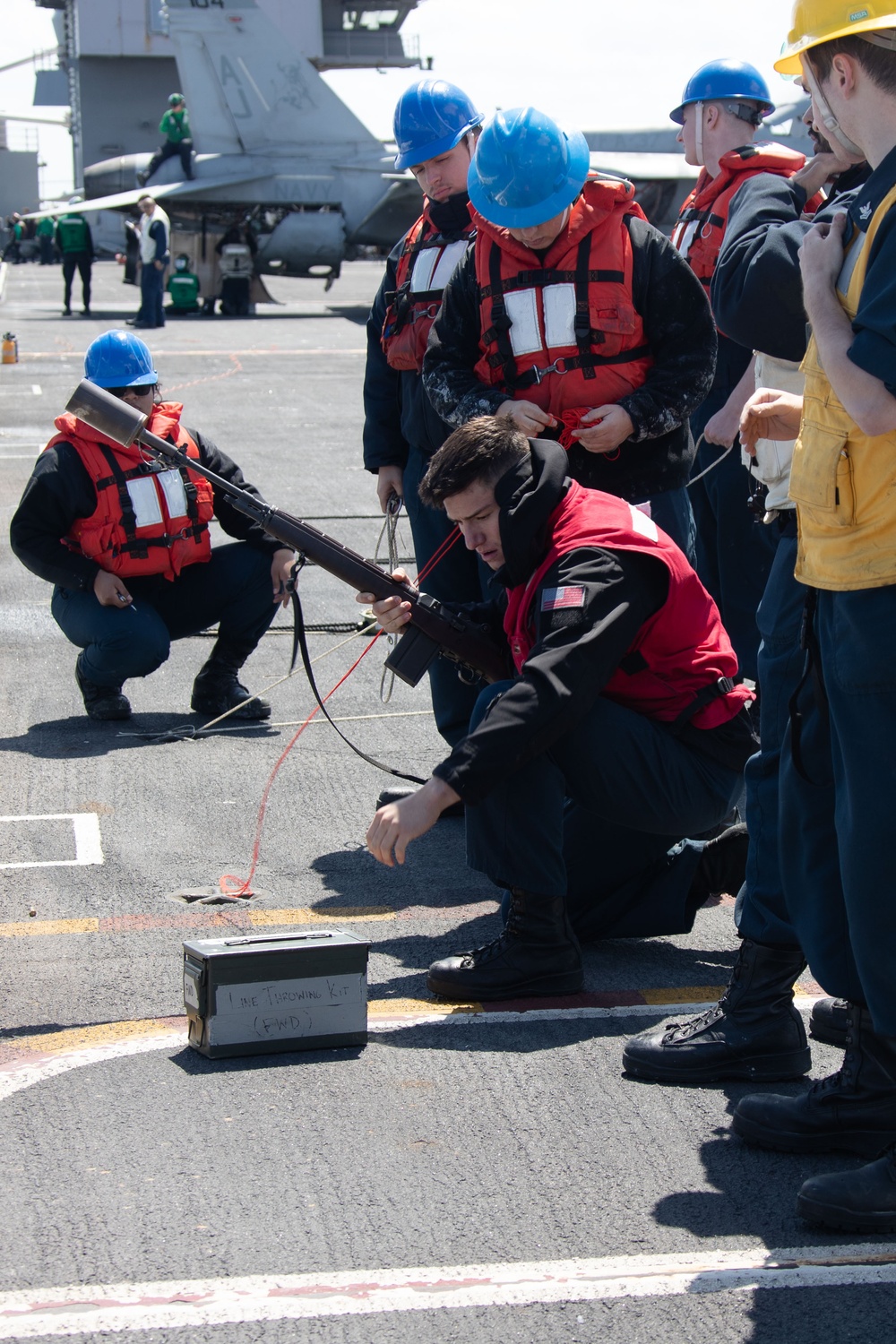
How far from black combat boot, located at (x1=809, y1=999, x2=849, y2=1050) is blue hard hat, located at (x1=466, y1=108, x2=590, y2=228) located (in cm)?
235

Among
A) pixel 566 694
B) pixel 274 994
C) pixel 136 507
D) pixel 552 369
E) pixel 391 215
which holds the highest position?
pixel 552 369

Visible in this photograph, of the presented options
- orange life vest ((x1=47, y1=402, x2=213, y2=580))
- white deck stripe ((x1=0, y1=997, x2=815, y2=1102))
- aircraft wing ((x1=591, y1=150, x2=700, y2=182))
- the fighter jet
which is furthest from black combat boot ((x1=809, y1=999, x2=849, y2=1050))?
the fighter jet

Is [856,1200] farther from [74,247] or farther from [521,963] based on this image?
[74,247]

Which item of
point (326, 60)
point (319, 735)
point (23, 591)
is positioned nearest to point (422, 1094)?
point (319, 735)

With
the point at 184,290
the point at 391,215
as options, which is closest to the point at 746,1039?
the point at 184,290

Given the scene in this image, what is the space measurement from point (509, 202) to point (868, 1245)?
9.80ft

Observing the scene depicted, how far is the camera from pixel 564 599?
3646 millimetres

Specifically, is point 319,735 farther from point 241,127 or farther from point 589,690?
point 241,127

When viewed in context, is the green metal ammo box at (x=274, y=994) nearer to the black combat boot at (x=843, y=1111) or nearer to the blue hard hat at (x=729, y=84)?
the black combat boot at (x=843, y=1111)

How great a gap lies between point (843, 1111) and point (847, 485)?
4.17 feet

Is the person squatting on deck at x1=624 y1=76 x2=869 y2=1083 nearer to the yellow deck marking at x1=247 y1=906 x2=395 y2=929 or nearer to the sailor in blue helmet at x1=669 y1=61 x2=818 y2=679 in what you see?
the yellow deck marking at x1=247 y1=906 x2=395 y2=929

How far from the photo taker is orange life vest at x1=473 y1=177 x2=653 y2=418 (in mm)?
4547

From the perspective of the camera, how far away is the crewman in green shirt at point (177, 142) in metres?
32.6

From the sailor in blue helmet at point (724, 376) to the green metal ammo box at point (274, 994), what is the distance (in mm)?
2513
